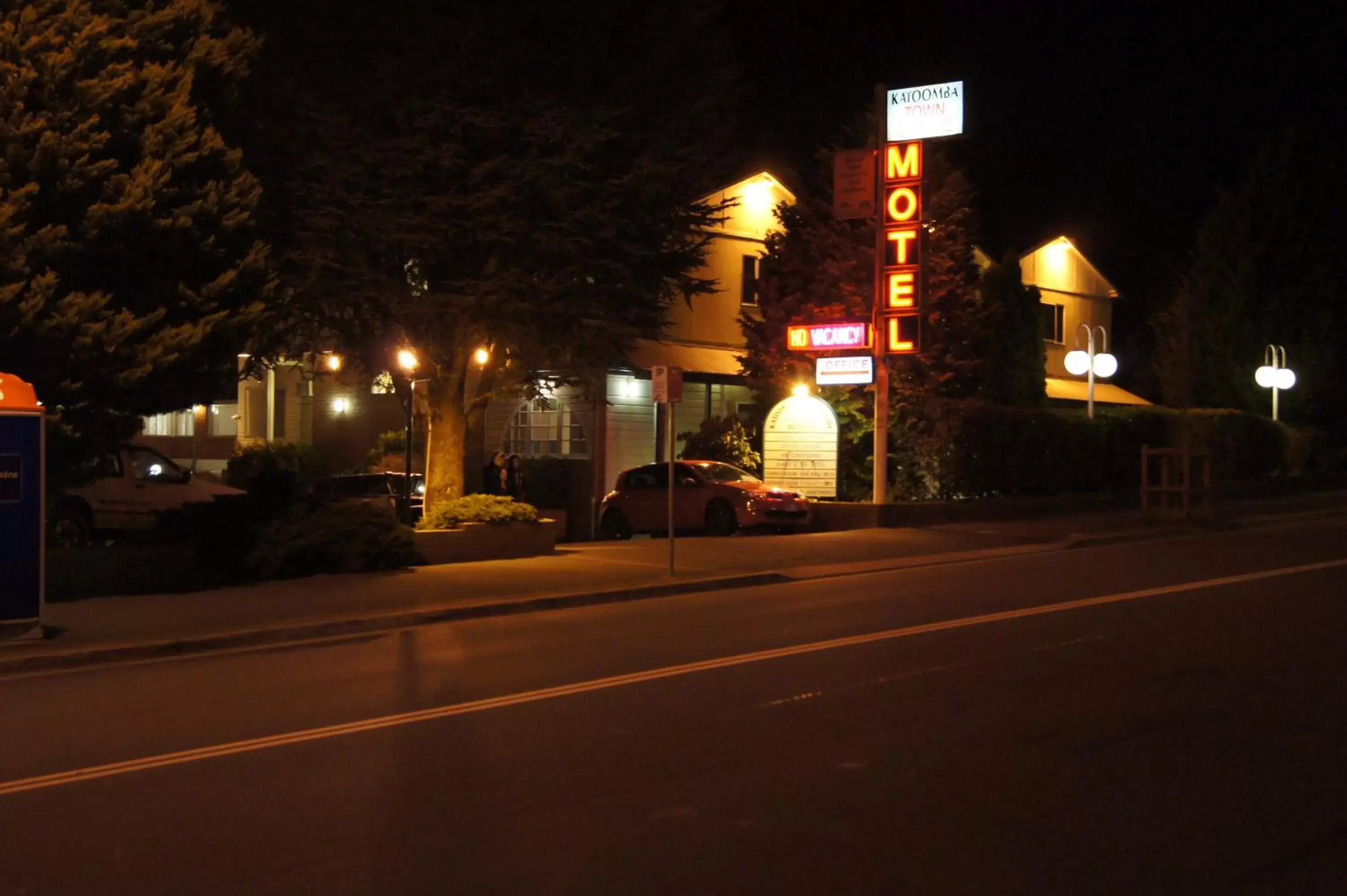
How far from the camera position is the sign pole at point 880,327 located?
26.1m

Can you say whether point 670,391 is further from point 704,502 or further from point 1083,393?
point 1083,393

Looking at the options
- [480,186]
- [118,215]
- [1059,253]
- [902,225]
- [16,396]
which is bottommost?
[16,396]

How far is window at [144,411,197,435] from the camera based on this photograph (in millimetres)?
43344

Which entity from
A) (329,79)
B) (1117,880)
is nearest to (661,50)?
(329,79)

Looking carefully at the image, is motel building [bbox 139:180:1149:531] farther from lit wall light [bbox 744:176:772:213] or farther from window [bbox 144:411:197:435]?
window [bbox 144:411:197:435]

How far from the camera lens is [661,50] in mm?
22156

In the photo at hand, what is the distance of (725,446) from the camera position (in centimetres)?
2966

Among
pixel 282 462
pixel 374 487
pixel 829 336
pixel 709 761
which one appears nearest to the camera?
pixel 709 761

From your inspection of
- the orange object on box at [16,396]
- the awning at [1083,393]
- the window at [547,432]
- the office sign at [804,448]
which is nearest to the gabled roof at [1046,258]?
the awning at [1083,393]

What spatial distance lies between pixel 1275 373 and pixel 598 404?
21158mm

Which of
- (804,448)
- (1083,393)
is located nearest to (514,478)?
(804,448)

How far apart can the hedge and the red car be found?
2.91 m

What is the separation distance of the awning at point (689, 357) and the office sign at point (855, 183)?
185 inches

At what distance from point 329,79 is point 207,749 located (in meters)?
13.3
